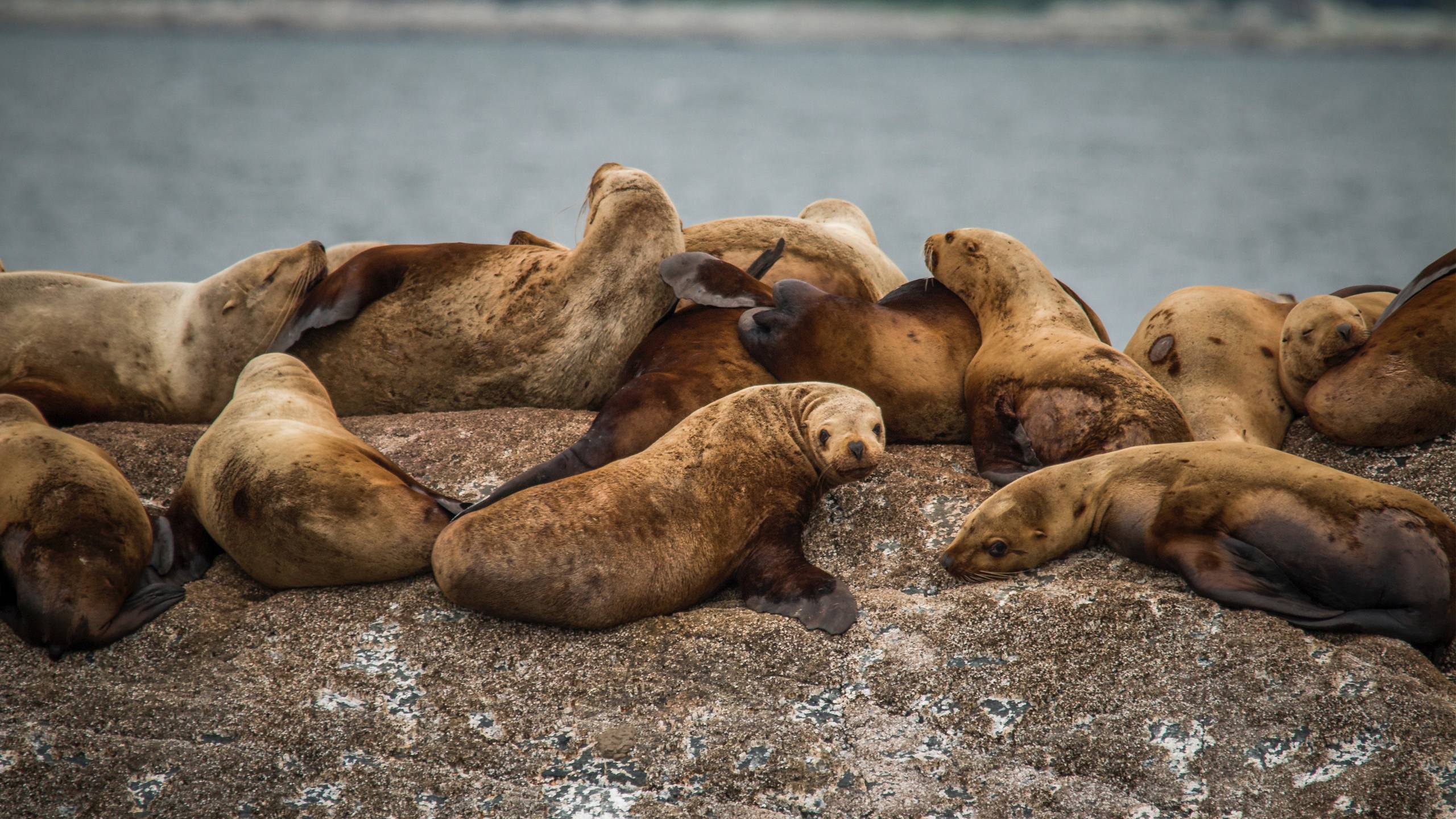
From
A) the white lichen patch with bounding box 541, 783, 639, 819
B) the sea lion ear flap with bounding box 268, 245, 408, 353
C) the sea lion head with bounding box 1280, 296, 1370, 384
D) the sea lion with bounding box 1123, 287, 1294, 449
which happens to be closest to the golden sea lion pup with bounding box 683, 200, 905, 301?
the sea lion with bounding box 1123, 287, 1294, 449

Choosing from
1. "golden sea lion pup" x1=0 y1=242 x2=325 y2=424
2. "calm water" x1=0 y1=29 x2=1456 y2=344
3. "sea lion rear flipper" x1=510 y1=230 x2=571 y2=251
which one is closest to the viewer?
"golden sea lion pup" x1=0 y1=242 x2=325 y2=424

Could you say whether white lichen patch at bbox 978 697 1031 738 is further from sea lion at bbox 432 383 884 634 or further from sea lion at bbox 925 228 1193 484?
sea lion at bbox 925 228 1193 484

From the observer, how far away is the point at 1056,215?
30.4 m

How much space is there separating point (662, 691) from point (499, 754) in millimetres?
468

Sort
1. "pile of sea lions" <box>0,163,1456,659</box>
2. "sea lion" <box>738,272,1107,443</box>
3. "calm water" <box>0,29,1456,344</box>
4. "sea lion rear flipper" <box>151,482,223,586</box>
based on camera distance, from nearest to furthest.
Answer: "pile of sea lions" <box>0,163,1456,659</box> < "sea lion rear flipper" <box>151,482,223,586</box> < "sea lion" <box>738,272,1107,443</box> < "calm water" <box>0,29,1456,344</box>

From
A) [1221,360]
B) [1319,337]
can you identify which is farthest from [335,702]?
[1319,337]

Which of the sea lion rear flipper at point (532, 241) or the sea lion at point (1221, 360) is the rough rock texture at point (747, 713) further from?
the sea lion rear flipper at point (532, 241)

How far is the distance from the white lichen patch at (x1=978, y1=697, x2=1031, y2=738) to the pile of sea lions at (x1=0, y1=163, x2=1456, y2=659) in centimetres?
51

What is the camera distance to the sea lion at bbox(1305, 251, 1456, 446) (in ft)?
14.3

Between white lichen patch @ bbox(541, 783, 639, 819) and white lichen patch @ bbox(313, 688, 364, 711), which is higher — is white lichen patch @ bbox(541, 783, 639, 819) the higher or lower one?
the higher one

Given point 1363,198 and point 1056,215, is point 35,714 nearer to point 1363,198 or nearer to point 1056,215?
point 1056,215

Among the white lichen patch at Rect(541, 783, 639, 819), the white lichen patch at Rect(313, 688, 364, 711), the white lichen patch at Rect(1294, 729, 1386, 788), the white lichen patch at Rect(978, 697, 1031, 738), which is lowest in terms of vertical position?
the white lichen patch at Rect(313, 688, 364, 711)

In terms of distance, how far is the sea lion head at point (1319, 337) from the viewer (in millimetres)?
4605

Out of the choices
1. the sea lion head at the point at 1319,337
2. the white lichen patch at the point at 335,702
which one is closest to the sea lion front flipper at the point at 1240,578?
the sea lion head at the point at 1319,337
